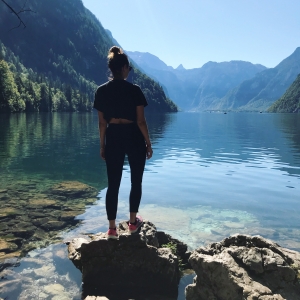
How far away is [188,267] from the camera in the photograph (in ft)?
25.7

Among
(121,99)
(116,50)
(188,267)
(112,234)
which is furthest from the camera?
(188,267)

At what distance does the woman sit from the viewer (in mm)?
6281

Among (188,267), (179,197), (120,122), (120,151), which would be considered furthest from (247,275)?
(179,197)

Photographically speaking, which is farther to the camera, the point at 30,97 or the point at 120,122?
the point at 30,97

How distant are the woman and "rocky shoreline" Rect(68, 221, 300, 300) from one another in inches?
34.3

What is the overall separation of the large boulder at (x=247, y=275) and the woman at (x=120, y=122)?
2141mm

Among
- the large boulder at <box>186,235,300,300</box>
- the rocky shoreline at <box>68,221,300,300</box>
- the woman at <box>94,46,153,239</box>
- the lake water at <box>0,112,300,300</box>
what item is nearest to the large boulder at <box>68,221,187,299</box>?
the rocky shoreline at <box>68,221,300,300</box>

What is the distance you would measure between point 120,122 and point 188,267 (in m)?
4.06

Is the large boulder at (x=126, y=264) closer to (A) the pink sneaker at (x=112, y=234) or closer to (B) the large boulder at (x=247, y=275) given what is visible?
(A) the pink sneaker at (x=112, y=234)

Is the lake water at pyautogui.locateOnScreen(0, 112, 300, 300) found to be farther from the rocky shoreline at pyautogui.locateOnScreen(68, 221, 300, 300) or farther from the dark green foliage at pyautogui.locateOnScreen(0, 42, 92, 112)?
the dark green foliage at pyautogui.locateOnScreen(0, 42, 92, 112)

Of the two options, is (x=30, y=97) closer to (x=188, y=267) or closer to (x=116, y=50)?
(x=116, y=50)

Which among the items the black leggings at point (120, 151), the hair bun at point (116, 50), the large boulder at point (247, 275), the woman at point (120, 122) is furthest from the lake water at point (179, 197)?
the hair bun at point (116, 50)

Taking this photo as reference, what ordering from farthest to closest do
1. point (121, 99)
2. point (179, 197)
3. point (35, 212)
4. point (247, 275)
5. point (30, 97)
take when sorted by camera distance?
point (30, 97) → point (179, 197) → point (35, 212) → point (121, 99) → point (247, 275)

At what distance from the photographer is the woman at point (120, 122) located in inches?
247
